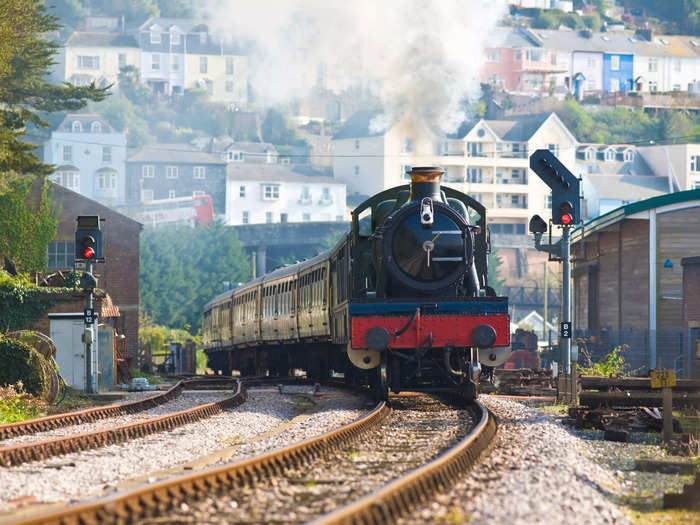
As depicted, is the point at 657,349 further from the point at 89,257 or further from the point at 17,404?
the point at 17,404

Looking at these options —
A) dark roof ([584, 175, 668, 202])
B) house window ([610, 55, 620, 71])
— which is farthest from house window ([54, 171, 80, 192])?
house window ([610, 55, 620, 71])

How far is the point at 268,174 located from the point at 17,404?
125 m

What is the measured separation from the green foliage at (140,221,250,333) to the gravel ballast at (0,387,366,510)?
71681 millimetres

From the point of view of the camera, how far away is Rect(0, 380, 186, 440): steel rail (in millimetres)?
14289

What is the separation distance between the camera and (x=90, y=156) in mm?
150625

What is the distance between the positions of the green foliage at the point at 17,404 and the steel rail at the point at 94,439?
2.43m

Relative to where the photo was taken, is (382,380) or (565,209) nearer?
(382,380)

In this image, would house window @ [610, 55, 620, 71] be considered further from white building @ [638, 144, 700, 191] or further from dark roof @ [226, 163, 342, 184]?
dark roof @ [226, 163, 342, 184]

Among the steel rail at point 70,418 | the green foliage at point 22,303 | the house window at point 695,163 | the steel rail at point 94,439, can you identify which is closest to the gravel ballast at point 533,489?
the steel rail at point 94,439

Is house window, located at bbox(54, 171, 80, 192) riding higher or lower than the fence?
higher

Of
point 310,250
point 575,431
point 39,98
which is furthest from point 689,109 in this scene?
point 575,431

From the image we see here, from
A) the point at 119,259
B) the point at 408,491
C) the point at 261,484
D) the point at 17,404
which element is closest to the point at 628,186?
the point at 119,259

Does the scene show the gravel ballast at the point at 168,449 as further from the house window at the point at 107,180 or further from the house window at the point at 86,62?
the house window at the point at 86,62

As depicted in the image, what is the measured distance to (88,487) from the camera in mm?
9781
